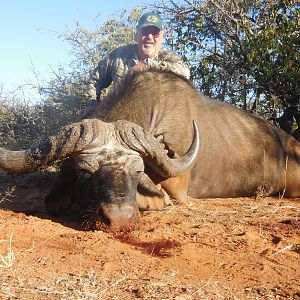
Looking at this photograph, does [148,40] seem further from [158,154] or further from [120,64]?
[158,154]

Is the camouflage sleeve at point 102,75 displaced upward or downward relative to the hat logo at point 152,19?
downward

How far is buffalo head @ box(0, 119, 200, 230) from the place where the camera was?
173 inches

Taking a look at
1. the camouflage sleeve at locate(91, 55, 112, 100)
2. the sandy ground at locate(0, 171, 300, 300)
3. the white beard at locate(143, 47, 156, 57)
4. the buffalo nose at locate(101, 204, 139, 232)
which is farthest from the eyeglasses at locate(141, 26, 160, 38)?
the buffalo nose at locate(101, 204, 139, 232)

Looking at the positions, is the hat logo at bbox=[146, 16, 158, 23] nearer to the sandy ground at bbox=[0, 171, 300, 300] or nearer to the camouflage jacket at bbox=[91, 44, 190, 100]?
the camouflage jacket at bbox=[91, 44, 190, 100]

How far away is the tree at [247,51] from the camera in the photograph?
7957 mm

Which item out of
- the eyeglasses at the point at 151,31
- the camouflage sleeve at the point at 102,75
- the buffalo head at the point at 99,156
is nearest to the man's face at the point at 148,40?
the eyeglasses at the point at 151,31

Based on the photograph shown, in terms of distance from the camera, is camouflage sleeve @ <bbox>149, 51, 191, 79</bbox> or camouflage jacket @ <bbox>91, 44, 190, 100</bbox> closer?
camouflage sleeve @ <bbox>149, 51, 191, 79</bbox>

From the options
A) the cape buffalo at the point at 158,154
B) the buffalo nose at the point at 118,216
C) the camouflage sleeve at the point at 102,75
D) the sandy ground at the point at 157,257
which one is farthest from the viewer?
the camouflage sleeve at the point at 102,75

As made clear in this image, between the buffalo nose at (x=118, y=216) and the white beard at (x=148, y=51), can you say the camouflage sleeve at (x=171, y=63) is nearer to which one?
the white beard at (x=148, y=51)

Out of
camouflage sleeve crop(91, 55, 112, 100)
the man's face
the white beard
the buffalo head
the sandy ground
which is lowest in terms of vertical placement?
the sandy ground

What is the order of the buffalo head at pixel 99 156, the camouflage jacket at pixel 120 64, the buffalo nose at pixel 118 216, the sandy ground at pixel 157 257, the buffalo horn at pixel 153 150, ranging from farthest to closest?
1. the camouflage jacket at pixel 120 64
2. the buffalo horn at pixel 153 150
3. the buffalo head at pixel 99 156
4. the buffalo nose at pixel 118 216
5. the sandy ground at pixel 157 257

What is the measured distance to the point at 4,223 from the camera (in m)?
4.12

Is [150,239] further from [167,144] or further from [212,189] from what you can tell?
[212,189]

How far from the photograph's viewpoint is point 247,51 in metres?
8.29
